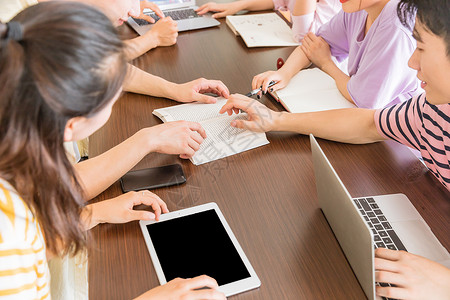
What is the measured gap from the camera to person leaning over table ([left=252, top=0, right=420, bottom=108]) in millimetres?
1229

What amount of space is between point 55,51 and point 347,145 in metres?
0.80

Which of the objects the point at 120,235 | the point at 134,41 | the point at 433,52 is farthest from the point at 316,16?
the point at 120,235

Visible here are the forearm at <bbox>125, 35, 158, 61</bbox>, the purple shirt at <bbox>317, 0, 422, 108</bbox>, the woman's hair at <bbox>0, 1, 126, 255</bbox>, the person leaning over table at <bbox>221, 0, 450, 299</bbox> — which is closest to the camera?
the woman's hair at <bbox>0, 1, 126, 255</bbox>

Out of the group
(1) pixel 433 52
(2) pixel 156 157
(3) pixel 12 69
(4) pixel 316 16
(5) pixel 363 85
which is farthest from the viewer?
(4) pixel 316 16

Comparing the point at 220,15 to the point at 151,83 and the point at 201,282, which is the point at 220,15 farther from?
the point at 201,282

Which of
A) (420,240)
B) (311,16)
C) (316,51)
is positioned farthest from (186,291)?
(311,16)

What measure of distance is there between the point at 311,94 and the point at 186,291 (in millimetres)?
805

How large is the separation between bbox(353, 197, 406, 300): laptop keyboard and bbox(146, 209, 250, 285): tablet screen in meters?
0.28

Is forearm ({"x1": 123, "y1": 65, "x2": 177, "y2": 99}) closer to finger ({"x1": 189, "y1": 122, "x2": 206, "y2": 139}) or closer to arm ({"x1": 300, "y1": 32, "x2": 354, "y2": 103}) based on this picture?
finger ({"x1": 189, "y1": 122, "x2": 206, "y2": 139})

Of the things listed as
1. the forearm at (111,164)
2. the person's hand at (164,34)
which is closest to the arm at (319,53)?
the person's hand at (164,34)

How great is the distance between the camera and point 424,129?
1046 mm

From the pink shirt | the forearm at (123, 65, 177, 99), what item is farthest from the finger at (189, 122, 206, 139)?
the pink shirt

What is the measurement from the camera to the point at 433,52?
0.87m

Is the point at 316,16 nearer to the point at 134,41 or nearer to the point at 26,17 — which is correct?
the point at 134,41
